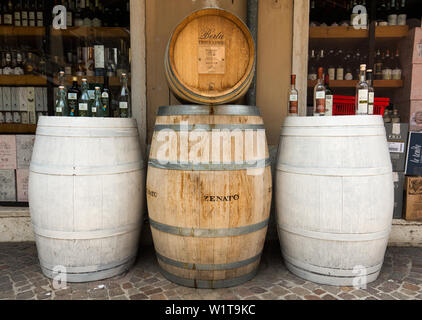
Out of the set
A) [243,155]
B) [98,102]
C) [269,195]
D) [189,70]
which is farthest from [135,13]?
[269,195]

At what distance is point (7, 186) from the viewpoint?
3295 mm

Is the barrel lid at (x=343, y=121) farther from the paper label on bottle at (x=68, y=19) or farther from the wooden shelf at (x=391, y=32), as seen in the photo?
the paper label on bottle at (x=68, y=19)

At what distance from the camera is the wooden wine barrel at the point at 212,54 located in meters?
2.04

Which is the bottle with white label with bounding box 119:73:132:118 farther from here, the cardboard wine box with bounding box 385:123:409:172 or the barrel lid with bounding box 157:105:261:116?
the cardboard wine box with bounding box 385:123:409:172

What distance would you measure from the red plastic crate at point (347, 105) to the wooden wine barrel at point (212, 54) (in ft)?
4.16

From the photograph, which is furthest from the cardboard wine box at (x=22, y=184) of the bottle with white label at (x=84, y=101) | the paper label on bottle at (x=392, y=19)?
the paper label on bottle at (x=392, y=19)

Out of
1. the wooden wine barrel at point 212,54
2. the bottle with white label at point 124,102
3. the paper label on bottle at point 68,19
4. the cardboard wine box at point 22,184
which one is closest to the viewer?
the wooden wine barrel at point 212,54

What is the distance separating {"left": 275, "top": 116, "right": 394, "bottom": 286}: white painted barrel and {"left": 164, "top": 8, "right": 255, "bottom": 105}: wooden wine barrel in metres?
0.59

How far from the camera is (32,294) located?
215 cm

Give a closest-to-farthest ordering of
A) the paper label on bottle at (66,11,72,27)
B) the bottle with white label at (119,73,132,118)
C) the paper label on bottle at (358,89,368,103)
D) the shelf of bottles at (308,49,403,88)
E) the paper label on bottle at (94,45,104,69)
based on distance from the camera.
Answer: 1. the paper label on bottle at (358,89,368,103)
2. the bottle with white label at (119,73,132,118)
3. the paper label on bottle at (94,45,104,69)
4. the paper label on bottle at (66,11,72,27)
5. the shelf of bottles at (308,49,403,88)

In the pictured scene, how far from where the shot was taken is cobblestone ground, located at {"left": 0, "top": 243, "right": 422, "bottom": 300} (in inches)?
84.0

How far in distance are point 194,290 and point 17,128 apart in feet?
8.41

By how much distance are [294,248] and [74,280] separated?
162 cm

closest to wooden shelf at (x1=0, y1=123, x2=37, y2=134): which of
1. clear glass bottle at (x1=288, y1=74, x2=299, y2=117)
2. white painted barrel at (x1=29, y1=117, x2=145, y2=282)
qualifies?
white painted barrel at (x1=29, y1=117, x2=145, y2=282)
